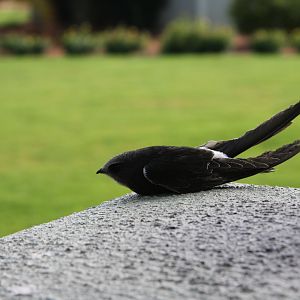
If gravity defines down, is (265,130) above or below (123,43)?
below

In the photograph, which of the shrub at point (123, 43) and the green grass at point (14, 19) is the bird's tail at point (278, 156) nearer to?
the shrub at point (123, 43)

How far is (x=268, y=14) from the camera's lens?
92.8ft

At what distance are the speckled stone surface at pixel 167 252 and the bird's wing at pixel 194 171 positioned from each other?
0.07 metres

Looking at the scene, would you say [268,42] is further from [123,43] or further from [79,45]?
[79,45]

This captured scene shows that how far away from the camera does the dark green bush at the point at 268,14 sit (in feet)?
91.5

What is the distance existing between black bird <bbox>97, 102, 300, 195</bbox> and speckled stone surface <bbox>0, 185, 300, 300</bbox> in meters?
0.08

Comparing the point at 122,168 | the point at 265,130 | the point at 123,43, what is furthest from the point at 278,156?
the point at 123,43

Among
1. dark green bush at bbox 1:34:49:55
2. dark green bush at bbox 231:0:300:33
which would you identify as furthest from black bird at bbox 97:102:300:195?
dark green bush at bbox 231:0:300:33

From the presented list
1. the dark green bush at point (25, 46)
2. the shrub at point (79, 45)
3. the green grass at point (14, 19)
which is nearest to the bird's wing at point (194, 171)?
the shrub at point (79, 45)

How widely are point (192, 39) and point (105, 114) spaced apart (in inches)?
486

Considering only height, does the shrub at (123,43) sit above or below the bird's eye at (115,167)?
above

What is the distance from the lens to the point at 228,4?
30812mm

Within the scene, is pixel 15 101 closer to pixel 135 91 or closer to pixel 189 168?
pixel 135 91

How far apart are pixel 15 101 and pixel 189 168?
12308 mm
